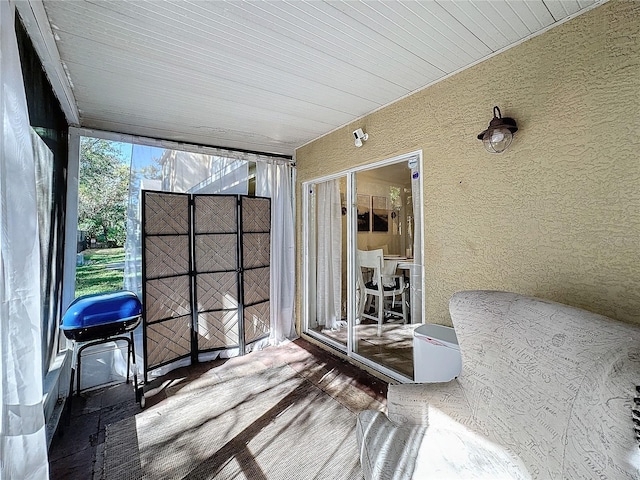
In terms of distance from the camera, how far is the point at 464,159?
2109mm

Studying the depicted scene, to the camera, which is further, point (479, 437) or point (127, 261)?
point (127, 261)

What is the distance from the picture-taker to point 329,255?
147 inches

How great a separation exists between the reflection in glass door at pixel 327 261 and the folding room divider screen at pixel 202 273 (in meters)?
0.62

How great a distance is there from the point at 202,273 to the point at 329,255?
1585 mm

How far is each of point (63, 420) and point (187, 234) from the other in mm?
1850

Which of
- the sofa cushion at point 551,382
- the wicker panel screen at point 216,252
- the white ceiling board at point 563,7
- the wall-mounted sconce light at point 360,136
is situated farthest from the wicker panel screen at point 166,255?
the white ceiling board at point 563,7

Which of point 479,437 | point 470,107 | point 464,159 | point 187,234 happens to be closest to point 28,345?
point 479,437

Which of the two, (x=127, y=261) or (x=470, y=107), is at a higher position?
(x=470, y=107)

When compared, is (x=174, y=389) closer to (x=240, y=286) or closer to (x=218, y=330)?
(x=218, y=330)

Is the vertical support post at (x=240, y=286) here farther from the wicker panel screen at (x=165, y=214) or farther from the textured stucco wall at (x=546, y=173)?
the textured stucco wall at (x=546, y=173)

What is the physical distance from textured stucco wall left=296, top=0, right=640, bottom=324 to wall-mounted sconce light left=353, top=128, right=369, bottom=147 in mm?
546

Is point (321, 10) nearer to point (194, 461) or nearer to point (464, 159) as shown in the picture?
point (464, 159)

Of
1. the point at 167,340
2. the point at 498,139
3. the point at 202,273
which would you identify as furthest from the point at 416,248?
the point at 167,340

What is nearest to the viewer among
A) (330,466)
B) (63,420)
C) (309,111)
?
(330,466)
